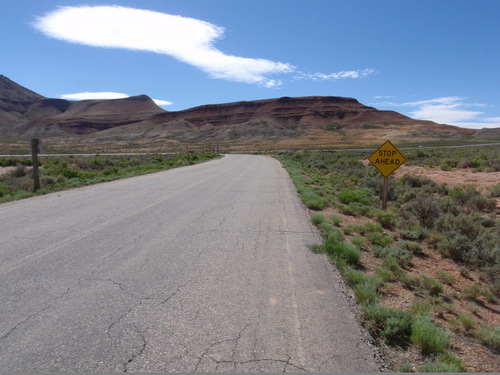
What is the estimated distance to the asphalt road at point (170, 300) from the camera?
Answer: 3021 mm

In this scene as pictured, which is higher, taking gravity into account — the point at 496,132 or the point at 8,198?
the point at 496,132

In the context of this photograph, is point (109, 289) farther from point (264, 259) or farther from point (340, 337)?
point (340, 337)

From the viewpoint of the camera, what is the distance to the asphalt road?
3.02 metres

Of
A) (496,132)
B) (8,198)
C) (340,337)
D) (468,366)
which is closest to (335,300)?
(340,337)

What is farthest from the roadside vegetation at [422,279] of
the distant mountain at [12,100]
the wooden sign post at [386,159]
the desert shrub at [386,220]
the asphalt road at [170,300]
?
the distant mountain at [12,100]

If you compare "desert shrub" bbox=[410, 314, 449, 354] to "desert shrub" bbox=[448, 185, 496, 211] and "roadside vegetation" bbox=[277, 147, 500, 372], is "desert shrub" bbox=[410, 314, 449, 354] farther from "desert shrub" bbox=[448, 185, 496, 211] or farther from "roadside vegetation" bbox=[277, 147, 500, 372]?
"desert shrub" bbox=[448, 185, 496, 211]

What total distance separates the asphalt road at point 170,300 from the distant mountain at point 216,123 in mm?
116610

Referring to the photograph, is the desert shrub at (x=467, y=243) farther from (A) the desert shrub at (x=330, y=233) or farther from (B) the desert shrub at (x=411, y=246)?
(A) the desert shrub at (x=330, y=233)

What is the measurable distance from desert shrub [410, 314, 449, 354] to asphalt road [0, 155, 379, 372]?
0.55 m

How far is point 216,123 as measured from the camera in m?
160

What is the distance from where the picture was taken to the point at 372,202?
11852 mm

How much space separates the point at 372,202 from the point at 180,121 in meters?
151

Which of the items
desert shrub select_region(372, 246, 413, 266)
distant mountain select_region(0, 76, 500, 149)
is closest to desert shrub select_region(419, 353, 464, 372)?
desert shrub select_region(372, 246, 413, 266)

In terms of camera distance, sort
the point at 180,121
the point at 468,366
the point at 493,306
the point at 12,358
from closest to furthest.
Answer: the point at 12,358
the point at 468,366
the point at 493,306
the point at 180,121
